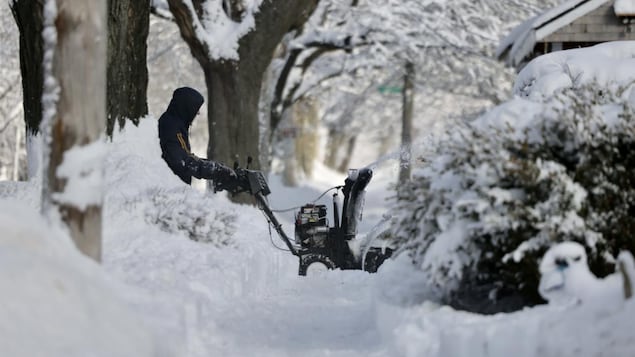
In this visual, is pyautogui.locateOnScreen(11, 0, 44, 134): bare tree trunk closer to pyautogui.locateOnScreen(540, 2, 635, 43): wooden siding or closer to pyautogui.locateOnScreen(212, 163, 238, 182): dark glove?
pyautogui.locateOnScreen(212, 163, 238, 182): dark glove

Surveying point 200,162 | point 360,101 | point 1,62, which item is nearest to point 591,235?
point 200,162

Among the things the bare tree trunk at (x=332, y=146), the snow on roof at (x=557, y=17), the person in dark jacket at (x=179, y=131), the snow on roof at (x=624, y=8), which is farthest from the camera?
the bare tree trunk at (x=332, y=146)

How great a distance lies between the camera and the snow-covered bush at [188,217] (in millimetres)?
8867

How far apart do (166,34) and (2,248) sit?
25.6 m

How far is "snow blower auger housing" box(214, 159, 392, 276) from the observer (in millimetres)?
10570

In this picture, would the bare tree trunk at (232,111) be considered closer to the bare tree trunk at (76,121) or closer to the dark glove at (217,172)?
the dark glove at (217,172)

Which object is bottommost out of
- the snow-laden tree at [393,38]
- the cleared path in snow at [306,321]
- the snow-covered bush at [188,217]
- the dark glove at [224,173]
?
the cleared path in snow at [306,321]

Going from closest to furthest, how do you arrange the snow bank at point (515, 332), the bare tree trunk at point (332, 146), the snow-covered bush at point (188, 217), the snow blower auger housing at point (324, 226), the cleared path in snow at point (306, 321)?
the snow bank at point (515, 332) → the cleared path in snow at point (306, 321) → the snow-covered bush at point (188, 217) → the snow blower auger housing at point (324, 226) → the bare tree trunk at point (332, 146)

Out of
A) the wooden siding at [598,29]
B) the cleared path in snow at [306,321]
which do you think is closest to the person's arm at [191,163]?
the cleared path in snow at [306,321]

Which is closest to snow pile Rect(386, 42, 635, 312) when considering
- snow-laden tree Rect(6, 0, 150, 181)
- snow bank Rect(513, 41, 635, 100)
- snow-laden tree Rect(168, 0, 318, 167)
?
snow-laden tree Rect(6, 0, 150, 181)

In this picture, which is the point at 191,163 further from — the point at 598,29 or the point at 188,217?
the point at 598,29

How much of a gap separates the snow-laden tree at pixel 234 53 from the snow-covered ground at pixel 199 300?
495 centimetres

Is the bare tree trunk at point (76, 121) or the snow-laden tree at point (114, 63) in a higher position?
the snow-laden tree at point (114, 63)

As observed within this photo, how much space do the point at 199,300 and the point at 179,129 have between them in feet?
15.1
